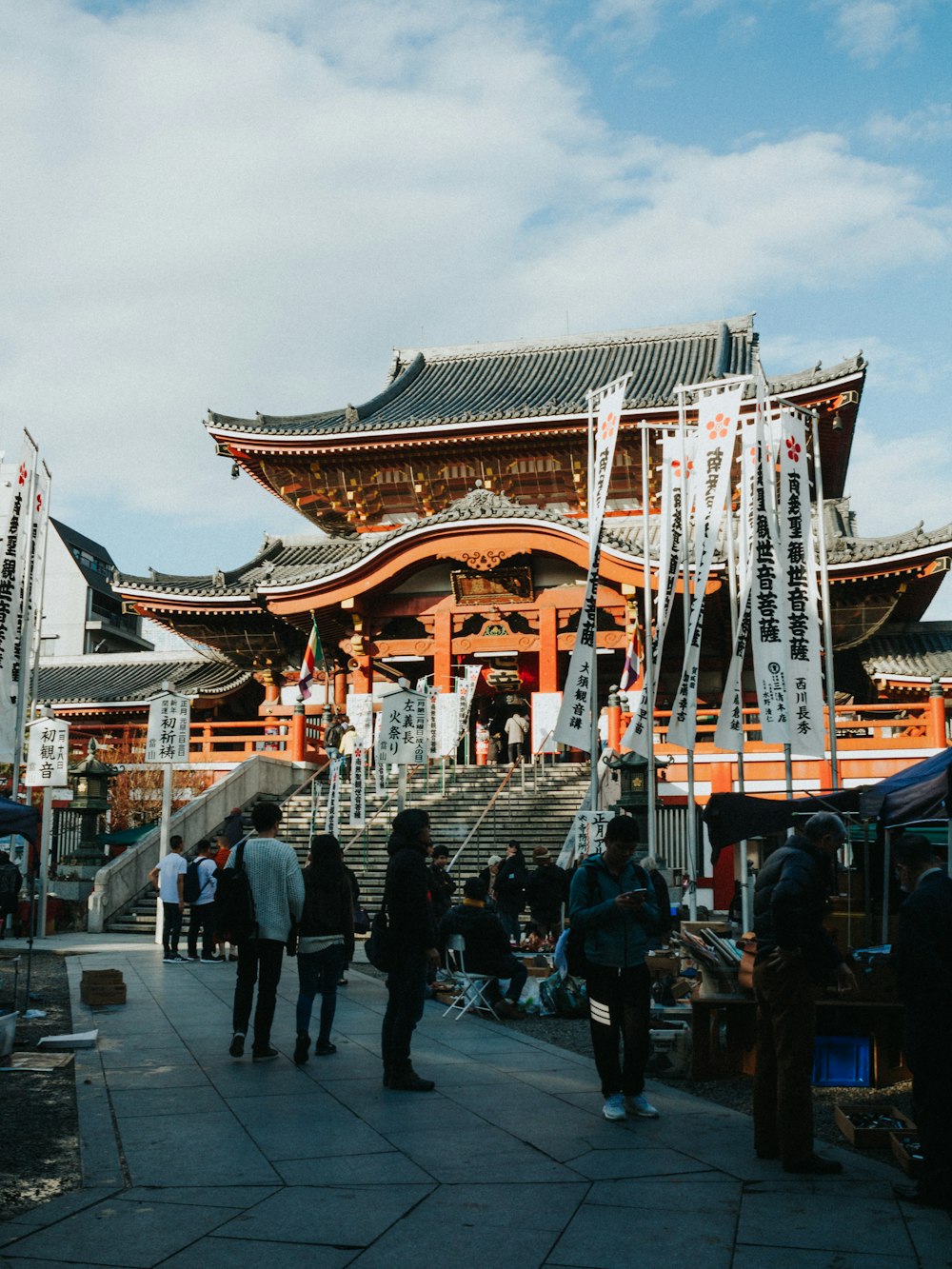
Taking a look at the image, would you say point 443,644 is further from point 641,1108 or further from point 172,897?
point 641,1108

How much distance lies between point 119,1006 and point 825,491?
22.5m

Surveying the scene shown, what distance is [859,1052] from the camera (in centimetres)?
727

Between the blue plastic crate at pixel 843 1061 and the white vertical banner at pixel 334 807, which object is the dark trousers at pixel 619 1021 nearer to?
the blue plastic crate at pixel 843 1061

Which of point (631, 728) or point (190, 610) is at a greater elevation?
point (190, 610)

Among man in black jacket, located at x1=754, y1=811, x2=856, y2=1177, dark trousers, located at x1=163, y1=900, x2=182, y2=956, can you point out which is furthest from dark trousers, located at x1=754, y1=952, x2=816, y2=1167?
dark trousers, located at x1=163, y1=900, x2=182, y2=956

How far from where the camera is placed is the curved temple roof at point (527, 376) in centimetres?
2677

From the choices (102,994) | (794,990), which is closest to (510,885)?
(102,994)

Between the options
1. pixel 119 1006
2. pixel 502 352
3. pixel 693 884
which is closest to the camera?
pixel 119 1006

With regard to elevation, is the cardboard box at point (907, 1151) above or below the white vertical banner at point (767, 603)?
below

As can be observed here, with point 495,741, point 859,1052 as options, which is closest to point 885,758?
point 495,741

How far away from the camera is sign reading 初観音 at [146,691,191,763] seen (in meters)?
17.8

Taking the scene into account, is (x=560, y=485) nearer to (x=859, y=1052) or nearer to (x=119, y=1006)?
(x=119, y=1006)

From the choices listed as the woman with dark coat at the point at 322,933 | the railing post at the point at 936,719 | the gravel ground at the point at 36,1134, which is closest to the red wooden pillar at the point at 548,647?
the railing post at the point at 936,719

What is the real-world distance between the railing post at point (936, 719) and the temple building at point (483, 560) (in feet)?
7.95
